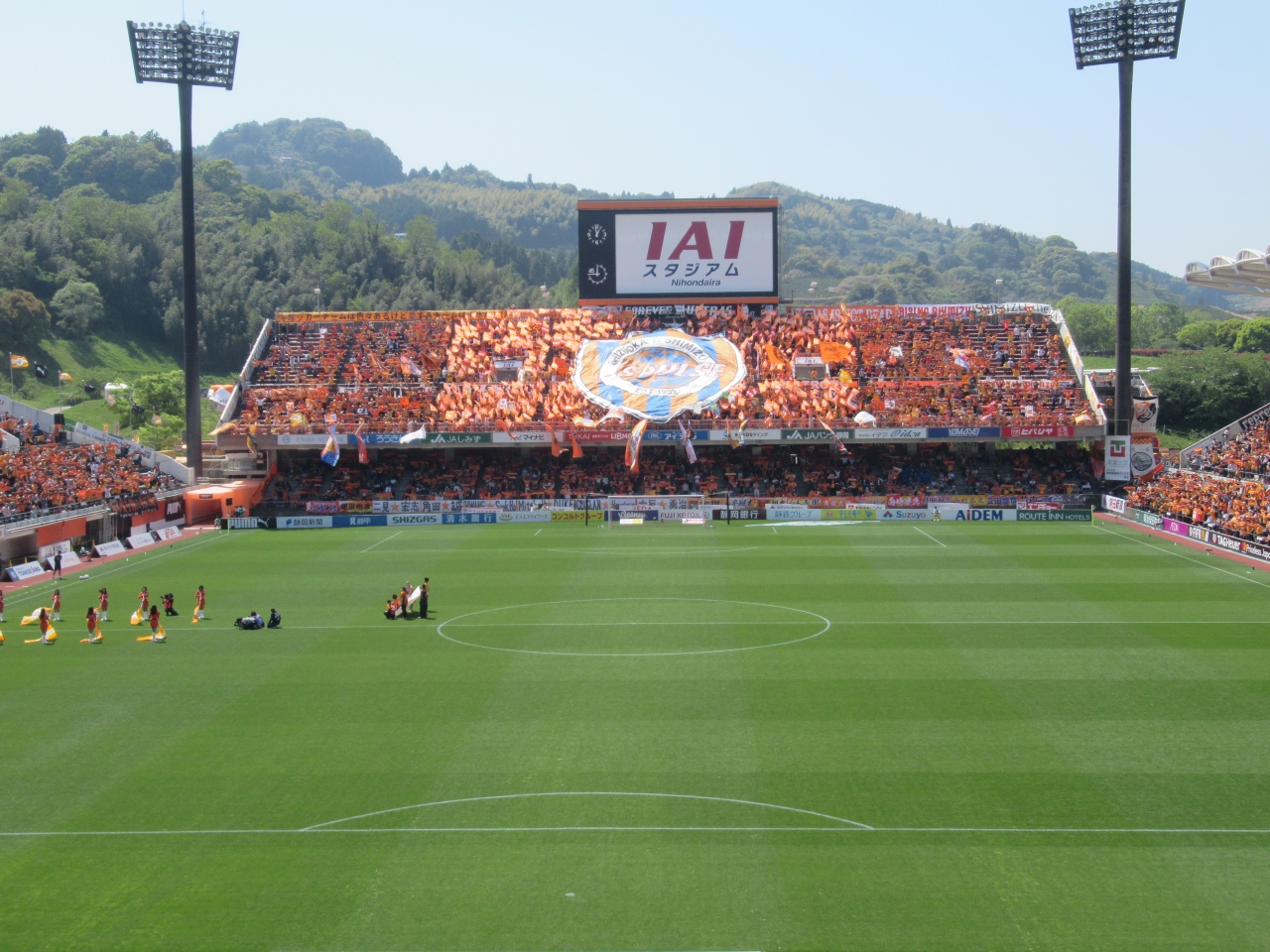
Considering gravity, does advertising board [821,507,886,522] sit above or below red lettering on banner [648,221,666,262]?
below

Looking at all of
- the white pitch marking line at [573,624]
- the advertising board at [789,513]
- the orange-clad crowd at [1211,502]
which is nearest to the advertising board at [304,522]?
the advertising board at [789,513]

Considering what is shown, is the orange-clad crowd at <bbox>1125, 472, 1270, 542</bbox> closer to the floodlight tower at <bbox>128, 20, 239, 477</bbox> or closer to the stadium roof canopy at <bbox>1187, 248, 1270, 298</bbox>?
the stadium roof canopy at <bbox>1187, 248, 1270, 298</bbox>

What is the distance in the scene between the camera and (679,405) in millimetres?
64312

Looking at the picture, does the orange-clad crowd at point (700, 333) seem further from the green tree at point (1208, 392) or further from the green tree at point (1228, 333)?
the green tree at point (1228, 333)

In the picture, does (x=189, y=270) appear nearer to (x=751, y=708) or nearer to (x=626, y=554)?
(x=626, y=554)

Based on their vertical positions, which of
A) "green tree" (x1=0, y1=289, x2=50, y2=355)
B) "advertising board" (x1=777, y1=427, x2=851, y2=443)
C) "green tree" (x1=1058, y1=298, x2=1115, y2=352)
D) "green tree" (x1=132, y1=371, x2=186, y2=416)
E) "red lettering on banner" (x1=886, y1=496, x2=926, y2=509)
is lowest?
"red lettering on banner" (x1=886, y1=496, x2=926, y2=509)

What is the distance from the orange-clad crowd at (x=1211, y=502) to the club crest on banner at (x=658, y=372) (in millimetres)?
23115

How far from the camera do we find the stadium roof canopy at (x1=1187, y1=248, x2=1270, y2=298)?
4941 centimetres

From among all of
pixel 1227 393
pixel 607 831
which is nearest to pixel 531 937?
pixel 607 831

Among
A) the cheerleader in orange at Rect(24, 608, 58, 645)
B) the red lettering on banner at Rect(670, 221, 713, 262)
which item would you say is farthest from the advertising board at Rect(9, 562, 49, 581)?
the red lettering on banner at Rect(670, 221, 713, 262)

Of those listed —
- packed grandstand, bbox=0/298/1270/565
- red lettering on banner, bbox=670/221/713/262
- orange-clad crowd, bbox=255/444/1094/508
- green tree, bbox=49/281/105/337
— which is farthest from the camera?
green tree, bbox=49/281/105/337

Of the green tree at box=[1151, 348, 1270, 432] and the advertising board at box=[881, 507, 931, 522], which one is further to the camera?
the green tree at box=[1151, 348, 1270, 432]

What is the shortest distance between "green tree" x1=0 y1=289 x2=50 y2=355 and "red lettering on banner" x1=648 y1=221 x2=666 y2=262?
62410 millimetres

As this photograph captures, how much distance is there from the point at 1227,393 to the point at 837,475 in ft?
156
